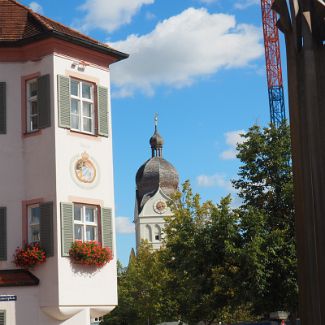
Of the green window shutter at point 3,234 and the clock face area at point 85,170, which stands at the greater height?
the clock face area at point 85,170

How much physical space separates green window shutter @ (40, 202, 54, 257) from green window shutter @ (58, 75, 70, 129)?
2.39 meters

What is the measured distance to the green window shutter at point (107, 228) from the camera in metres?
23.9

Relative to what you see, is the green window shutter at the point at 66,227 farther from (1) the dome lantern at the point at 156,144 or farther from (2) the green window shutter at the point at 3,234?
(1) the dome lantern at the point at 156,144

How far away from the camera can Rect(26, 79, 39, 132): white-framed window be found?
942 inches

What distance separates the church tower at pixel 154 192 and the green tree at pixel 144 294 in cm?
6832

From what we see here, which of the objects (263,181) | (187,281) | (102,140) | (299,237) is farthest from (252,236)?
(299,237)

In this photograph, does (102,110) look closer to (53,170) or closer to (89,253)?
(53,170)

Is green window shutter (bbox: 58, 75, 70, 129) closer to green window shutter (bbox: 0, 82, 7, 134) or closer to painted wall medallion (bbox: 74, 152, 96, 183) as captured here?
painted wall medallion (bbox: 74, 152, 96, 183)

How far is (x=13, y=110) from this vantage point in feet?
78.5

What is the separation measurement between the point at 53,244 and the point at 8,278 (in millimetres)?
1526

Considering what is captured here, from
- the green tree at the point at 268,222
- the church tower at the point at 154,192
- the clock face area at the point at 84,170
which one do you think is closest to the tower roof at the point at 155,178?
the church tower at the point at 154,192

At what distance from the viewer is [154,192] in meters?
140

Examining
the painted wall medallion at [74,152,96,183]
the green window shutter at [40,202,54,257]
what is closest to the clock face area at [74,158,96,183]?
the painted wall medallion at [74,152,96,183]

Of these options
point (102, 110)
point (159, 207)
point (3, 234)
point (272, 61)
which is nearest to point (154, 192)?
point (159, 207)
